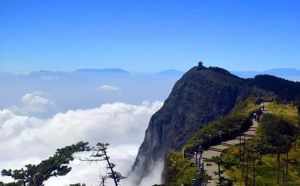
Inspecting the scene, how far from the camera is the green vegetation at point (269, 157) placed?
6056cm

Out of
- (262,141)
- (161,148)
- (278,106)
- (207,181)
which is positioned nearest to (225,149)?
(262,141)

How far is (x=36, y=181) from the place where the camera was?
42.2 m

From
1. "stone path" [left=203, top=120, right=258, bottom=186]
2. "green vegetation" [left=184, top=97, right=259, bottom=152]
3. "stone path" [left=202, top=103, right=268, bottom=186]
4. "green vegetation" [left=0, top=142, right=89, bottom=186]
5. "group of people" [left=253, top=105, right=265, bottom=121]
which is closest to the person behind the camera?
"green vegetation" [left=0, top=142, right=89, bottom=186]

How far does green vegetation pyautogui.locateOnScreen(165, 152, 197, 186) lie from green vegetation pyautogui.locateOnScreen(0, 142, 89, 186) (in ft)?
55.3

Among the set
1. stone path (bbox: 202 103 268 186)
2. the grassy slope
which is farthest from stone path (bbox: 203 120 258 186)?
the grassy slope

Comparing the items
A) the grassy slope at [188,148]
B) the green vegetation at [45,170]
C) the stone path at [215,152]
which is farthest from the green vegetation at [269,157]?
the green vegetation at [45,170]

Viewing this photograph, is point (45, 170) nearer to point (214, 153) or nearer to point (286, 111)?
point (214, 153)

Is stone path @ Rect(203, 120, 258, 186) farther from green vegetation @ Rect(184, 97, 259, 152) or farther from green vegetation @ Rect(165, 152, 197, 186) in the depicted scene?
green vegetation @ Rect(165, 152, 197, 186)

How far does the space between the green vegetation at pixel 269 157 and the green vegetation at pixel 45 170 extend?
68.9ft

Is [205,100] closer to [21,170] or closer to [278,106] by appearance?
[278,106]

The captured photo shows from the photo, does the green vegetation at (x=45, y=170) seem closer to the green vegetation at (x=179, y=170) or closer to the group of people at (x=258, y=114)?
the green vegetation at (x=179, y=170)

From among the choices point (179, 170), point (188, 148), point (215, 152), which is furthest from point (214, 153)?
point (179, 170)

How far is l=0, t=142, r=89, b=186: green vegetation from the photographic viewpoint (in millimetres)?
42156

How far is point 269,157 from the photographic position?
69.2 meters
